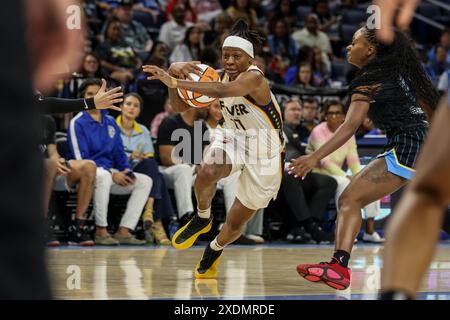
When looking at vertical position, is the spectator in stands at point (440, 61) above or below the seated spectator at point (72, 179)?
above

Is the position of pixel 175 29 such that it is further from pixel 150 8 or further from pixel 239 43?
pixel 239 43

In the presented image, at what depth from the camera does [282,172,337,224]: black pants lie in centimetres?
998

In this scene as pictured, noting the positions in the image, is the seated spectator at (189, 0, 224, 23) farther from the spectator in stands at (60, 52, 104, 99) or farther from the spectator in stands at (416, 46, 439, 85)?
the spectator in stands at (60, 52, 104, 99)

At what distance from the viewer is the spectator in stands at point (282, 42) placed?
13242 millimetres

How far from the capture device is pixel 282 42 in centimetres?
1339

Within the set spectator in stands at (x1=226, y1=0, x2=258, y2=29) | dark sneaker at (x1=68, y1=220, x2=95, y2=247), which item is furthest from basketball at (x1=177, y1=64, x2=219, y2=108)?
spectator in stands at (x1=226, y1=0, x2=258, y2=29)

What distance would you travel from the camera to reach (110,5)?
12688mm

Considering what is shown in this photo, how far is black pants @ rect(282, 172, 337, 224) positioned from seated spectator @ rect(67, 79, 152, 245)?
1.70 metres

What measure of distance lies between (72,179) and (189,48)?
346cm

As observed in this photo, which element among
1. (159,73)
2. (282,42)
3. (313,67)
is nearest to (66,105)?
(159,73)

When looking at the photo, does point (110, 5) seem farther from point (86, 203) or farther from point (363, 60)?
point (363, 60)

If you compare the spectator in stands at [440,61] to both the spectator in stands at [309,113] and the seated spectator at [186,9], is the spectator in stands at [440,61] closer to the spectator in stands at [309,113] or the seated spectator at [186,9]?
the spectator in stands at [309,113]

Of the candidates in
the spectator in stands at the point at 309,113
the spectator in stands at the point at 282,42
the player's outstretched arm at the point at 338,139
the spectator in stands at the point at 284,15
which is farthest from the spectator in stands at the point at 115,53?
the player's outstretched arm at the point at 338,139

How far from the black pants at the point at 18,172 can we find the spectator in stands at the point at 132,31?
425 inches
